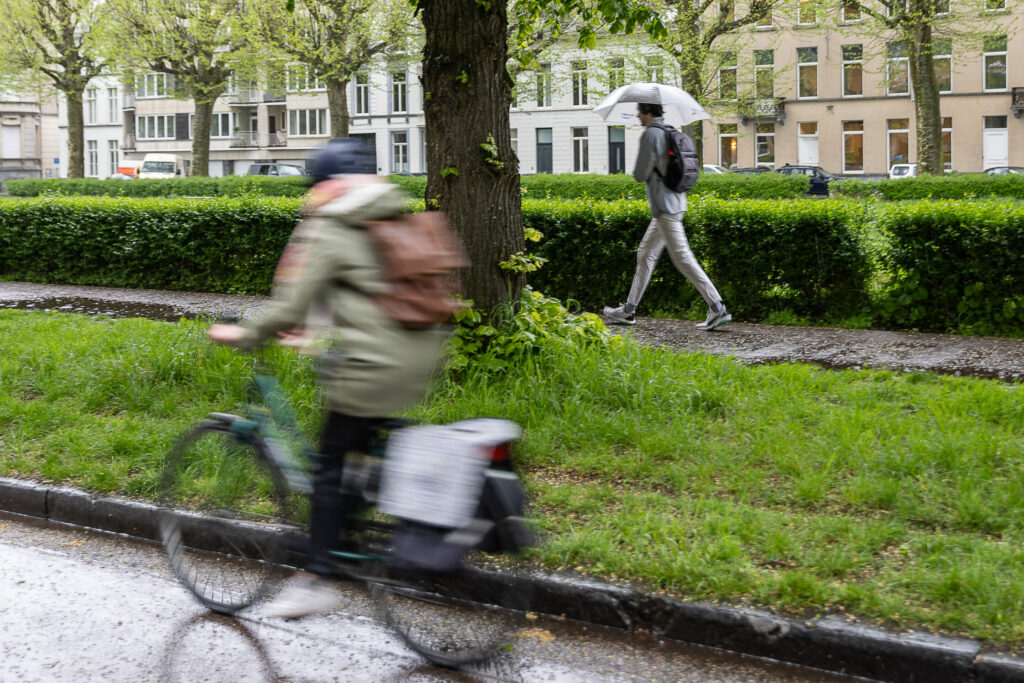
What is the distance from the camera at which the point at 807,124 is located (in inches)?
2156

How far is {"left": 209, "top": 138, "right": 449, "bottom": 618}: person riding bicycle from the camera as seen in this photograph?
362cm

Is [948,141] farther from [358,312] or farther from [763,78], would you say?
[358,312]

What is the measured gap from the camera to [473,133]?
7457mm

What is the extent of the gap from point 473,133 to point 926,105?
2424 centimetres

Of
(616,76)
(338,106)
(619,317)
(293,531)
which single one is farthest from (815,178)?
(293,531)

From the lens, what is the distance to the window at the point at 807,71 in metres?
53.9

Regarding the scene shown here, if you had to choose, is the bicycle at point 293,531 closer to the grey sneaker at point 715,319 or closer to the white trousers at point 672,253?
the white trousers at point 672,253

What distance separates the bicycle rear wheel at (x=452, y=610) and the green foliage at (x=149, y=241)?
913 centimetres

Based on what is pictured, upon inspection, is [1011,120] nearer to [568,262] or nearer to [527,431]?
[568,262]

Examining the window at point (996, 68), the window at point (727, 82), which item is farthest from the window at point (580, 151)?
the window at point (996, 68)

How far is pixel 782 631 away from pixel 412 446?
5.22 ft

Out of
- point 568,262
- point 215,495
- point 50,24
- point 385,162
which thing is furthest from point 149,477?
point 385,162

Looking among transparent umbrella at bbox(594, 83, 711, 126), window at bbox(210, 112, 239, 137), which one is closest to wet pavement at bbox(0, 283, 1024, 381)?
transparent umbrella at bbox(594, 83, 711, 126)

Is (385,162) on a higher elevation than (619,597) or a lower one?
higher
